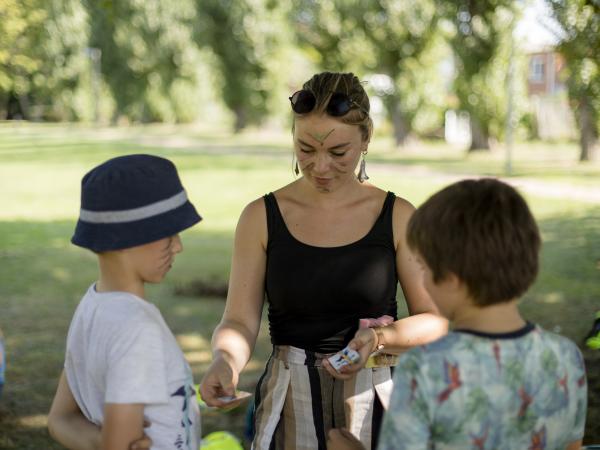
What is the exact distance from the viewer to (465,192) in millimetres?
1829

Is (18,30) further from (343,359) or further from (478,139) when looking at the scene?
(478,139)

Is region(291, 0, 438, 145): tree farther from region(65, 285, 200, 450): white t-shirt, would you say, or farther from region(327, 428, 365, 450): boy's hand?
region(65, 285, 200, 450): white t-shirt

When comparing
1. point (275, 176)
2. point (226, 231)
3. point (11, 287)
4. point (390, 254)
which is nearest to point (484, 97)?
point (275, 176)

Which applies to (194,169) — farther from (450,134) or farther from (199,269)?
(450,134)

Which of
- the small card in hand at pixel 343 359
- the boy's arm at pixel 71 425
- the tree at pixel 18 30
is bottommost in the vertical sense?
the boy's arm at pixel 71 425

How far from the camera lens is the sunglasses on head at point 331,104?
259 cm

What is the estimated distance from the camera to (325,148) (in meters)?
2.59

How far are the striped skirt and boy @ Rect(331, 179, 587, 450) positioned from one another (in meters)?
0.73

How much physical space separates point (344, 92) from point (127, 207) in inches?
35.8

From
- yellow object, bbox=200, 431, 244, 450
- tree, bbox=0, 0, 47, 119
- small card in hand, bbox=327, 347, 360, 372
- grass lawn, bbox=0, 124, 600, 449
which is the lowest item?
grass lawn, bbox=0, 124, 600, 449

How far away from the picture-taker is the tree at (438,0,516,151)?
80.7 ft

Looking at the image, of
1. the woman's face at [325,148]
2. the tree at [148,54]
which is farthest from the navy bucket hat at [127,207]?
the tree at [148,54]

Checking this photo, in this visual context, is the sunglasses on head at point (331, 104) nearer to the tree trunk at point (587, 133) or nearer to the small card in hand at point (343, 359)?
the small card in hand at point (343, 359)

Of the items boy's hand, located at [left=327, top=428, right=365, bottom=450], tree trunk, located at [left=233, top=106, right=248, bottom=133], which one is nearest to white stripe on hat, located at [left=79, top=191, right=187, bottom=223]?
boy's hand, located at [left=327, top=428, right=365, bottom=450]
